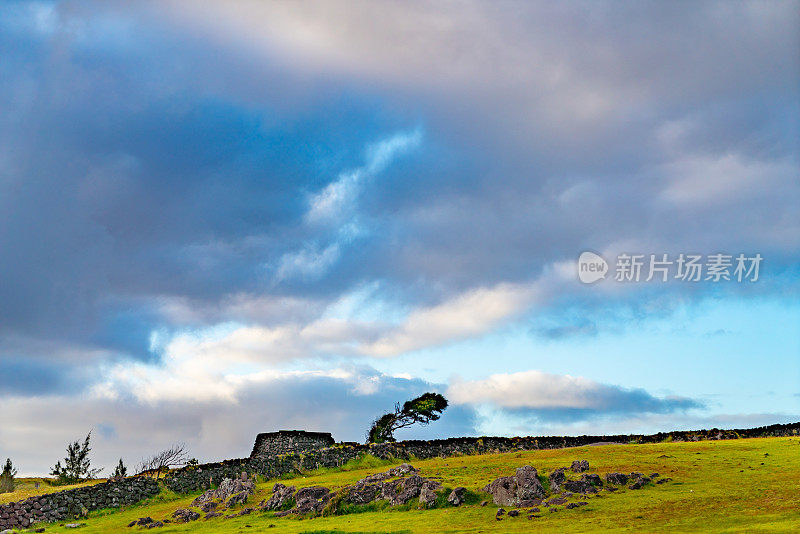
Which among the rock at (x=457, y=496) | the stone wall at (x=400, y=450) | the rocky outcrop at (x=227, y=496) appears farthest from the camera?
the stone wall at (x=400, y=450)

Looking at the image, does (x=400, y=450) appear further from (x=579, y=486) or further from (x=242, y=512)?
(x=579, y=486)

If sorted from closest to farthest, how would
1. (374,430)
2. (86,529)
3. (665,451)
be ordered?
(86,529), (665,451), (374,430)

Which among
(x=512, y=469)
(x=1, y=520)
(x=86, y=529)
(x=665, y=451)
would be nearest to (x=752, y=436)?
(x=665, y=451)

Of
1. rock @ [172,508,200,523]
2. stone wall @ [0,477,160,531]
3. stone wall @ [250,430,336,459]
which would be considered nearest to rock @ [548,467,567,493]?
rock @ [172,508,200,523]

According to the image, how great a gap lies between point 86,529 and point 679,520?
4406cm

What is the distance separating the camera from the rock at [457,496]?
44616 millimetres

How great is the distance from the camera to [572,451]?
6912 centimetres

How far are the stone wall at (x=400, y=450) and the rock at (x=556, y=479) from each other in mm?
33029

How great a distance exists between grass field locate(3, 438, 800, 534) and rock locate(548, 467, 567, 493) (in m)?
2.53

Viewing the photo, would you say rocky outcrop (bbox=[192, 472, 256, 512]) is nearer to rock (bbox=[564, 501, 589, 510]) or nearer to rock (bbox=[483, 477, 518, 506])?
rock (bbox=[483, 477, 518, 506])

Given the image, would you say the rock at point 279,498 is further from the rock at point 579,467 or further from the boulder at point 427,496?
the rock at point 579,467

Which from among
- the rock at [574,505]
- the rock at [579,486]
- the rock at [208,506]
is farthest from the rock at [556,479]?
the rock at [208,506]

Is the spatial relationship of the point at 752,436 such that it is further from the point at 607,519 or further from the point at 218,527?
the point at 218,527

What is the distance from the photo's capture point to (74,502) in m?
61.1
